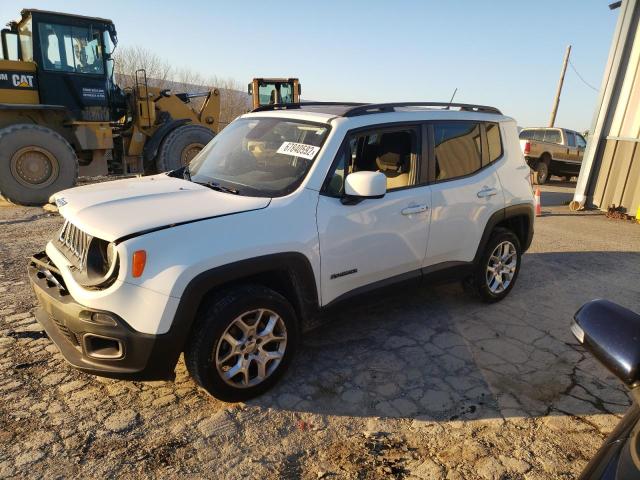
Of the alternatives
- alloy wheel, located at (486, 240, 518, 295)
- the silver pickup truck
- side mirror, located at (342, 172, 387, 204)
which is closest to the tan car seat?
side mirror, located at (342, 172, 387, 204)

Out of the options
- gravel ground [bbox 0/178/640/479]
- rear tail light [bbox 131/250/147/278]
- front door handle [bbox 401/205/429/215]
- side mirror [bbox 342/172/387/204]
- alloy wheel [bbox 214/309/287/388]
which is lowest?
gravel ground [bbox 0/178/640/479]

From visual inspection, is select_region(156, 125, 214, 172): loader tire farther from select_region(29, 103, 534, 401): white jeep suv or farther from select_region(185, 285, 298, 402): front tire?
select_region(185, 285, 298, 402): front tire

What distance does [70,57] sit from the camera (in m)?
8.93

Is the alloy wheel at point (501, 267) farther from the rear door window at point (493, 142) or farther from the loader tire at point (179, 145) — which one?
the loader tire at point (179, 145)

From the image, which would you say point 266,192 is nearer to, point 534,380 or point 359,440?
point 359,440

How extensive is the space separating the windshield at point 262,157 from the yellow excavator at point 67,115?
20.6ft

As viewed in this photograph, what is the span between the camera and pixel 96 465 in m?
2.31

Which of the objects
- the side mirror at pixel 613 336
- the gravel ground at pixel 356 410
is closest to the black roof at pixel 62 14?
the gravel ground at pixel 356 410

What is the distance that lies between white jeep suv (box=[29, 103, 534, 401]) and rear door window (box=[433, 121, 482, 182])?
0.02 m

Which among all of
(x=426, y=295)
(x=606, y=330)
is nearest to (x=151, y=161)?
(x=426, y=295)

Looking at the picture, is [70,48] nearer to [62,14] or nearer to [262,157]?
[62,14]

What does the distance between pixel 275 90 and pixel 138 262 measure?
15.0 meters

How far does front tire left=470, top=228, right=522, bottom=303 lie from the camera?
4.26 m

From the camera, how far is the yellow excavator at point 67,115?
8391 millimetres
